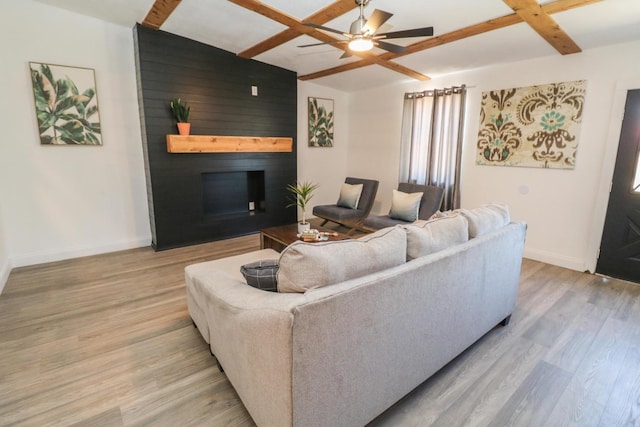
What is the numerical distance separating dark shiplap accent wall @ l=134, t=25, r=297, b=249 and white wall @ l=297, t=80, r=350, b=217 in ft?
1.71

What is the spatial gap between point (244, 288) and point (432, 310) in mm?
988

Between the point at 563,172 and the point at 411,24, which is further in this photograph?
the point at 563,172

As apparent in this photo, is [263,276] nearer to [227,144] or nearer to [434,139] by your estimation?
[227,144]

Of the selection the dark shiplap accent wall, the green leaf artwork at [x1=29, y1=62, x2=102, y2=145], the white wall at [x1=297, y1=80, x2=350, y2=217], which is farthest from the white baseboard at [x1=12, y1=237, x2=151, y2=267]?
the white wall at [x1=297, y1=80, x2=350, y2=217]

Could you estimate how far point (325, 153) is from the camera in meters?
5.98

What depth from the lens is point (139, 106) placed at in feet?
12.6

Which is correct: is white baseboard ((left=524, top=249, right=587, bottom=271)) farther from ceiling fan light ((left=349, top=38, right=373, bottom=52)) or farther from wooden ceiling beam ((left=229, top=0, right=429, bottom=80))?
ceiling fan light ((left=349, top=38, right=373, bottom=52))

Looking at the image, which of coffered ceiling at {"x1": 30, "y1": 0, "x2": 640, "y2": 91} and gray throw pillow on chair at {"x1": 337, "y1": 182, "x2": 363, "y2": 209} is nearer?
coffered ceiling at {"x1": 30, "y1": 0, "x2": 640, "y2": 91}

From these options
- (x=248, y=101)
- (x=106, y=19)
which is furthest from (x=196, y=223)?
(x=106, y=19)

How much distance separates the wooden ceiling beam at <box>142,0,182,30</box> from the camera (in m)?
2.96

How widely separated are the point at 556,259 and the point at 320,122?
410 cm

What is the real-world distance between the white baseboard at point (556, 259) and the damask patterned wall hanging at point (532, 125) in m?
1.04

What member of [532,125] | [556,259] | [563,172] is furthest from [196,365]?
[532,125]

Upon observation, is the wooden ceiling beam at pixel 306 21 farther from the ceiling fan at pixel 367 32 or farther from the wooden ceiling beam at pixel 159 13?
the wooden ceiling beam at pixel 159 13
